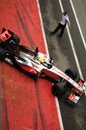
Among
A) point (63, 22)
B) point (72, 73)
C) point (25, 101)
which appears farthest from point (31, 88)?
A: point (63, 22)

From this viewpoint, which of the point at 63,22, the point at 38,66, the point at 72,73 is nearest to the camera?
the point at 38,66

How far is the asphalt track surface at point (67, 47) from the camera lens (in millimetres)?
15958

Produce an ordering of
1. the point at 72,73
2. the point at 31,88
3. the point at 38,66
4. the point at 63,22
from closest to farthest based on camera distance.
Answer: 1. the point at 31,88
2. the point at 38,66
3. the point at 72,73
4. the point at 63,22

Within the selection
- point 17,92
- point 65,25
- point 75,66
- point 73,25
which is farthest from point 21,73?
point 73,25

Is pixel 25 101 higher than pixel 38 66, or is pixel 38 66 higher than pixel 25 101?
pixel 38 66

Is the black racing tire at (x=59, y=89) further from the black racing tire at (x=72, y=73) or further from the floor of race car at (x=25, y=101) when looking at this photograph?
the black racing tire at (x=72, y=73)

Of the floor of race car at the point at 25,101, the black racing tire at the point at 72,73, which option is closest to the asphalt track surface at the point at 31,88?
the floor of race car at the point at 25,101

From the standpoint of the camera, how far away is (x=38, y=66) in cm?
1628

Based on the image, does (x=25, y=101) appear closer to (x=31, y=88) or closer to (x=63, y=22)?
(x=31, y=88)

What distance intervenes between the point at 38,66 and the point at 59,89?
1.52 metres

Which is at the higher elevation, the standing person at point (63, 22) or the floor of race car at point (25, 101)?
the standing person at point (63, 22)

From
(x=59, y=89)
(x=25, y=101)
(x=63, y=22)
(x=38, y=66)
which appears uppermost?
(x=63, y=22)

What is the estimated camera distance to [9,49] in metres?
16.3

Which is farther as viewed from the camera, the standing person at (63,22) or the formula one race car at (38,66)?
the standing person at (63,22)
